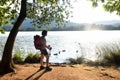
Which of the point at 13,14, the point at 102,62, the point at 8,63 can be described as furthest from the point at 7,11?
the point at 102,62

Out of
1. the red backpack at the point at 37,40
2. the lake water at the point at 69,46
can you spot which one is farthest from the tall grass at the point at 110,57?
the red backpack at the point at 37,40

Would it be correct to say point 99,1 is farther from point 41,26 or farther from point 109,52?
point 109,52

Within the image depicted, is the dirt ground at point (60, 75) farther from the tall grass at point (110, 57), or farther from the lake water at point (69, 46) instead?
the lake water at point (69, 46)

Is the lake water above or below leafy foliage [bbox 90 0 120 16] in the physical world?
below

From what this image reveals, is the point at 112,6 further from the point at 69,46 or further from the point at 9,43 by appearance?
the point at 69,46

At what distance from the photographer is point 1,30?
13750mm

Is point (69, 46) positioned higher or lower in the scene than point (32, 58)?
lower

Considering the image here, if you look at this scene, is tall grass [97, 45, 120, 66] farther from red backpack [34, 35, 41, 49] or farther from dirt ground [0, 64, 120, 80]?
red backpack [34, 35, 41, 49]

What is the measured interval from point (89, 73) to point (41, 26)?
3.27m

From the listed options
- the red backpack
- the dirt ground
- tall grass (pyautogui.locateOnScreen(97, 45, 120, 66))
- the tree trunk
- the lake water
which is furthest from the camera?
the lake water

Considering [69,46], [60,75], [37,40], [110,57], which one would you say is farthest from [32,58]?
[69,46]

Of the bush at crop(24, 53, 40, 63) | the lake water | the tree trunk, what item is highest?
the tree trunk

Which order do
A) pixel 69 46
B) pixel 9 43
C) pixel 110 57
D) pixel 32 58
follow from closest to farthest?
pixel 9 43 < pixel 110 57 < pixel 32 58 < pixel 69 46

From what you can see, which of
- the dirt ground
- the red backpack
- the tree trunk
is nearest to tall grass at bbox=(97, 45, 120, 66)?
the dirt ground
